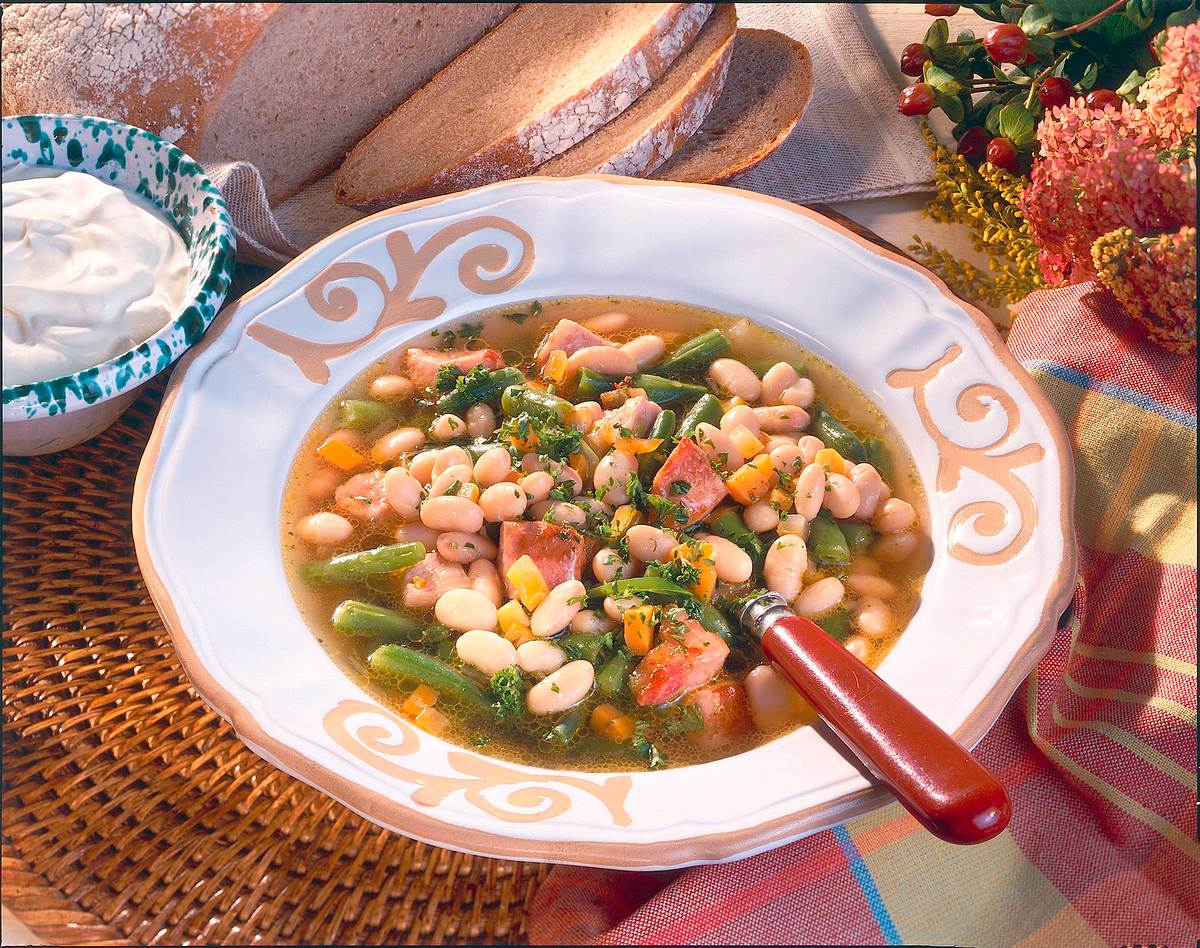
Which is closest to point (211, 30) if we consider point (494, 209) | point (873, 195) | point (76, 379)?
point (494, 209)

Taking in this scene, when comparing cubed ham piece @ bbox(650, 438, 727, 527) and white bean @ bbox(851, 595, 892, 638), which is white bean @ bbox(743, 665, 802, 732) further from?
cubed ham piece @ bbox(650, 438, 727, 527)

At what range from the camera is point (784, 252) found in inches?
108

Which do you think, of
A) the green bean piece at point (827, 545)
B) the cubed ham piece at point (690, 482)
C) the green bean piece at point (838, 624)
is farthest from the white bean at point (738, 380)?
the green bean piece at point (838, 624)

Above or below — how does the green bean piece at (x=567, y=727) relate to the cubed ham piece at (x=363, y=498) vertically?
below

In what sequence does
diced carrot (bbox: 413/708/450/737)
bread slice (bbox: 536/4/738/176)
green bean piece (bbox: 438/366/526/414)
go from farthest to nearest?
bread slice (bbox: 536/4/738/176)
green bean piece (bbox: 438/366/526/414)
diced carrot (bbox: 413/708/450/737)

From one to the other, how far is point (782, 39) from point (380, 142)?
140cm

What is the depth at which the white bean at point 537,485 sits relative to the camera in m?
2.31

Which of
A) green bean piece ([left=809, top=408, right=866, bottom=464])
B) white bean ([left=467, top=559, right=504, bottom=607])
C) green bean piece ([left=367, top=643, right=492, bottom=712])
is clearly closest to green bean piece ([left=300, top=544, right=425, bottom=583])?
white bean ([left=467, top=559, right=504, bottom=607])

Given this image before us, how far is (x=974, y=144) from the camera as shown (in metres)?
3.19

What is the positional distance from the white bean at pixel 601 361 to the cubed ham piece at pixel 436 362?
0.64 ft

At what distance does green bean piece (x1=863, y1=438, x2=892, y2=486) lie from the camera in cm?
250

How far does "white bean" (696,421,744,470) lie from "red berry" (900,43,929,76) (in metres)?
1.62

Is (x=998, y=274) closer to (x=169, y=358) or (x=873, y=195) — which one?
(x=873, y=195)

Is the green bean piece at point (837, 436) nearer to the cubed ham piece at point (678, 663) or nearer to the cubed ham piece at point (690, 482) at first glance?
the cubed ham piece at point (690, 482)
